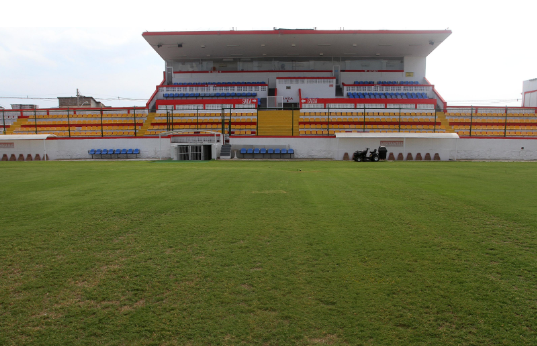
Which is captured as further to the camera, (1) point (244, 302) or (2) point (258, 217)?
(2) point (258, 217)

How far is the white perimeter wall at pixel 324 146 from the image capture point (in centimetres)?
2825

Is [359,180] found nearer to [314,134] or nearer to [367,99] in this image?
[314,134]

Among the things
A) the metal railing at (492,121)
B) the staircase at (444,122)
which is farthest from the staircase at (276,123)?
the metal railing at (492,121)

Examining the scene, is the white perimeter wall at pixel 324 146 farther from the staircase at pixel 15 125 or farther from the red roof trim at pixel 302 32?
the red roof trim at pixel 302 32

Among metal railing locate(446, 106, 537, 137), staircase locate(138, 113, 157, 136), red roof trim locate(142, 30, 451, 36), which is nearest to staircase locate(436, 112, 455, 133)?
metal railing locate(446, 106, 537, 137)

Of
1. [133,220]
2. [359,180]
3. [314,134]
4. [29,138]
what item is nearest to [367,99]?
[314,134]

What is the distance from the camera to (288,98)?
4247cm

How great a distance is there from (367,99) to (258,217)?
1365 inches

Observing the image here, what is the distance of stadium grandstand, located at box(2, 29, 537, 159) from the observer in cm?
3188

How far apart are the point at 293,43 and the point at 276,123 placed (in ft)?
47.9

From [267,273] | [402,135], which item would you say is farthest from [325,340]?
[402,135]

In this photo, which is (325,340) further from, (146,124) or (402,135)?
(146,124)

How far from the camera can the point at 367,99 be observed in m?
38.2

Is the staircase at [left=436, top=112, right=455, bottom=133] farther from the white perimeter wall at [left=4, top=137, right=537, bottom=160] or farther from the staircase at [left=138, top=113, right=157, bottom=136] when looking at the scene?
the staircase at [left=138, top=113, right=157, bottom=136]
